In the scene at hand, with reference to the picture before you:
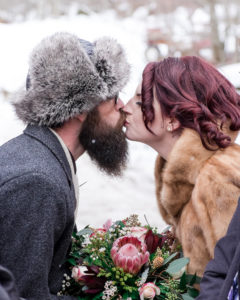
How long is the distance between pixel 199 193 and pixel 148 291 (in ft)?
1.72

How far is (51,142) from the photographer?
221cm

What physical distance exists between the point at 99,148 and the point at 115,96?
319mm

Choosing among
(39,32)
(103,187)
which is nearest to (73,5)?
(39,32)

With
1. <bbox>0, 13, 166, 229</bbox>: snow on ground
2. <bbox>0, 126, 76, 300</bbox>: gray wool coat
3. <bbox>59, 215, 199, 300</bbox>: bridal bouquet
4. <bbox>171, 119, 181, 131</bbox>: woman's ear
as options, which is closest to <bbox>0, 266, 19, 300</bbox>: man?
<bbox>0, 126, 76, 300</bbox>: gray wool coat

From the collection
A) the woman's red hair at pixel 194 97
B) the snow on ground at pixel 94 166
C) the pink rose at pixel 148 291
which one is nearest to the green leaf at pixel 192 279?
the pink rose at pixel 148 291

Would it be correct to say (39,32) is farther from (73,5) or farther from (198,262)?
(73,5)

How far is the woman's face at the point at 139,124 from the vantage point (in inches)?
98.9

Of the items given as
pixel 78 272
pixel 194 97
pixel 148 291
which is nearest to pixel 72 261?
pixel 78 272

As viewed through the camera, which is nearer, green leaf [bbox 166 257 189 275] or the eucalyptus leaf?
green leaf [bbox 166 257 189 275]

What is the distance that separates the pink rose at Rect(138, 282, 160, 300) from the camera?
204cm

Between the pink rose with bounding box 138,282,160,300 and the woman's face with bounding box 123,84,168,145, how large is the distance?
87 centimetres

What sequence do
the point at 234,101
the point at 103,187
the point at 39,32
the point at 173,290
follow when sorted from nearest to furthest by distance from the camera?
the point at 173,290, the point at 234,101, the point at 103,187, the point at 39,32

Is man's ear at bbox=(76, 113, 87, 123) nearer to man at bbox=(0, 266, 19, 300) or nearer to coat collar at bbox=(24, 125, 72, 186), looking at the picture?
coat collar at bbox=(24, 125, 72, 186)

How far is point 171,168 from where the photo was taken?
90.6 inches
